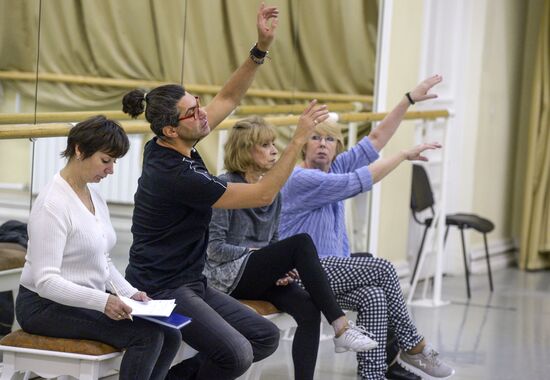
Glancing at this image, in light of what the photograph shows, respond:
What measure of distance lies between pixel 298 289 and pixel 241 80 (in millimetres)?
738

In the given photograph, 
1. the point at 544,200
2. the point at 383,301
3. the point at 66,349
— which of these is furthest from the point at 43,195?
the point at 544,200

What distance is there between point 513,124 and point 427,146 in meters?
4.31

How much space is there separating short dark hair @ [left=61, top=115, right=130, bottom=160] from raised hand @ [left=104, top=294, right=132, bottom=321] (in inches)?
15.3

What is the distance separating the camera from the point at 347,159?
171 inches

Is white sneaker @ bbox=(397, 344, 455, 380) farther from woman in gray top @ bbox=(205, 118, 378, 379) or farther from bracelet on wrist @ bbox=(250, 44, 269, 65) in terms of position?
bracelet on wrist @ bbox=(250, 44, 269, 65)

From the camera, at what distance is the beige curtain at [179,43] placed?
3578mm

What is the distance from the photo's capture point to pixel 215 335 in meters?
3.04

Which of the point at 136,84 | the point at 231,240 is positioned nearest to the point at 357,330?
the point at 231,240

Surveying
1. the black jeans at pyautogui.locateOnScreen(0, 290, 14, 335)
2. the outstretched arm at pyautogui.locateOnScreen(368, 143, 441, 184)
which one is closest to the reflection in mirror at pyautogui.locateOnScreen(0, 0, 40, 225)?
the black jeans at pyautogui.locateOnScreen(0, 290, 14, 335)

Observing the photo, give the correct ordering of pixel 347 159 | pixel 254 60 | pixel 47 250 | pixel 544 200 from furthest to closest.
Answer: pixel 544 200
pixel 347 159
pixel 254 60
pixel 47 250

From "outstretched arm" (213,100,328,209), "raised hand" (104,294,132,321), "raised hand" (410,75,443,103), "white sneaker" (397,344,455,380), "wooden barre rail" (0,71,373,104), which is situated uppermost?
"raised hand" (410,75,443,103)

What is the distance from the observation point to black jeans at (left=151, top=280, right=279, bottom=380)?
120 inches

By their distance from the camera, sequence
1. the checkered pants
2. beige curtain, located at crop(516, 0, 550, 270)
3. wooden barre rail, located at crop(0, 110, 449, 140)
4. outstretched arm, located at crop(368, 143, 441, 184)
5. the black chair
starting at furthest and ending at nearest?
beige curtain, located at crop(516, 0, 550, 270) → the black chair → outstretched arm, located at crop(368, 143, 441, 184) → the checkered pants → wooden barre rail, located at crop(0, 110, 449, 140)

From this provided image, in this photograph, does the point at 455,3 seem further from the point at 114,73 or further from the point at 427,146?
the point at 114,73
